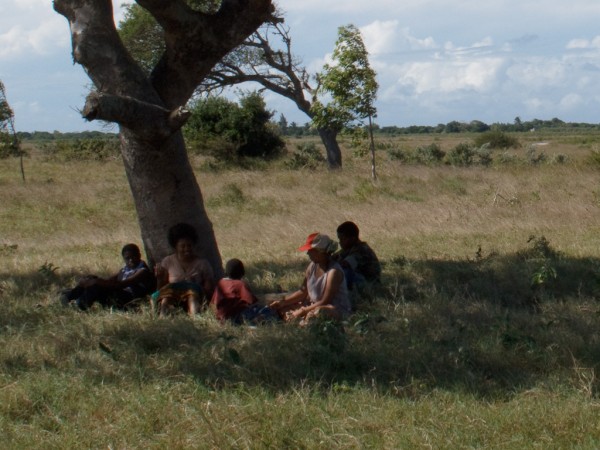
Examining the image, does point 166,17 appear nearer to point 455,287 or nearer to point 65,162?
point 455,287

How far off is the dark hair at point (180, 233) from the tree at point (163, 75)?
0.99ft

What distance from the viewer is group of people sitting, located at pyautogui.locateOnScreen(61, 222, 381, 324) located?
23.6 ft

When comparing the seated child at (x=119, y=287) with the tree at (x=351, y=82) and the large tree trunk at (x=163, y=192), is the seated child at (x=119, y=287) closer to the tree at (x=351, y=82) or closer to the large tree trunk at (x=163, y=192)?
the large tree trunk at (x=163, y=192)

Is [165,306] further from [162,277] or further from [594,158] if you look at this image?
[594,158]

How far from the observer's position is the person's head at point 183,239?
8086 mm

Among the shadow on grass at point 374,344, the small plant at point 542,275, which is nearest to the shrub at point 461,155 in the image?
the small plant at point 542,275

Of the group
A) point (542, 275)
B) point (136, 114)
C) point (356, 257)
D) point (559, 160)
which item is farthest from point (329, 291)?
point (559, 160)

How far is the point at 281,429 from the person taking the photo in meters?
4.65

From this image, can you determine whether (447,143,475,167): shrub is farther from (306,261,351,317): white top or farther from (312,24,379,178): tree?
(306,261,351,317): white top

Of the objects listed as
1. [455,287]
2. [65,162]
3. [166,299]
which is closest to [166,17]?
[166,299]

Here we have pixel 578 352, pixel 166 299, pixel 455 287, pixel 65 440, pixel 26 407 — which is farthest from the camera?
pixel 455 287

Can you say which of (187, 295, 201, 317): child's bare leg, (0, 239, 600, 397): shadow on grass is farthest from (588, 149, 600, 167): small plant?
(187, 295, 201, 317): child's bare leg

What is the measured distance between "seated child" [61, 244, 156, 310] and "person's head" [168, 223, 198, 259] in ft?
1.36

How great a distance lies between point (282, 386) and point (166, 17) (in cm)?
401
